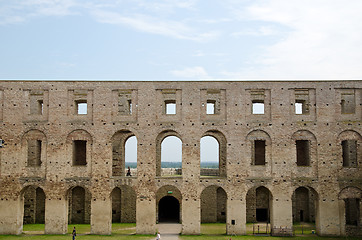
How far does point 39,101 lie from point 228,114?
14.5 m

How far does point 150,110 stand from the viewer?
23.2 metres

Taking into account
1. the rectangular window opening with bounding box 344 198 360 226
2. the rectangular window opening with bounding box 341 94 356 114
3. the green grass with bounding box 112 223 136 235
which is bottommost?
the green grass with bounding box 112 223 136 235

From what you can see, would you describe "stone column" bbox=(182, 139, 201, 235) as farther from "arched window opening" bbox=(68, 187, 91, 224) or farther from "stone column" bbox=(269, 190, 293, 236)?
"arched window opening" bbox=(68, 187, 91, 224)

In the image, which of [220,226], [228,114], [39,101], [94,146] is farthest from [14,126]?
[220,226]

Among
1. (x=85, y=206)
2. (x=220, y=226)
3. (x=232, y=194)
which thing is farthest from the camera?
(x=85, y=206)

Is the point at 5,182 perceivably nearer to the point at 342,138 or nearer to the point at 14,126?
the point at 14,126

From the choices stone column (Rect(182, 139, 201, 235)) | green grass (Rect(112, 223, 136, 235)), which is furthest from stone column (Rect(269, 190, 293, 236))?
green grass (Rect(112, 223, 136, 235))

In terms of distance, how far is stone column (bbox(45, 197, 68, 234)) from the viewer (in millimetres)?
22500

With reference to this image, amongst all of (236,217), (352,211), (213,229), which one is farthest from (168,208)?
(352,211)

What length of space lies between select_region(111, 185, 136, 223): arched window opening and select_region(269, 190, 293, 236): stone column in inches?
441

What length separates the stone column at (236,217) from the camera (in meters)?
22.4

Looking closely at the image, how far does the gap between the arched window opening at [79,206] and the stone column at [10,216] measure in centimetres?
527

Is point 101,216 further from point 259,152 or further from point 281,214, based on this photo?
point 259,152

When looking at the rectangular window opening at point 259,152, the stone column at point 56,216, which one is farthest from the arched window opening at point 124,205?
the rectangular window opening at point 259,152
